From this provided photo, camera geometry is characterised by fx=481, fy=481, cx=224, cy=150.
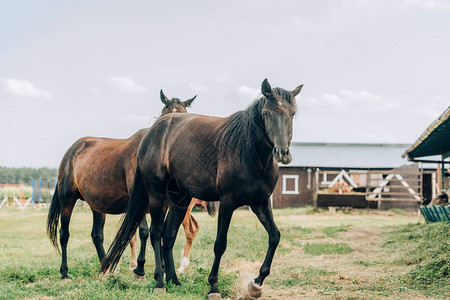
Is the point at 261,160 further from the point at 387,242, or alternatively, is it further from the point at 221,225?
the point at 387,242

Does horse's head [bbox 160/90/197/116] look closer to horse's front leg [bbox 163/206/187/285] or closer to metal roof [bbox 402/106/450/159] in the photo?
horse's front leg [bbox 163/206/187/285]

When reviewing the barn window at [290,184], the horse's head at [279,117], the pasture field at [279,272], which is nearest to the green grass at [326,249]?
the pasture field at [279,272]

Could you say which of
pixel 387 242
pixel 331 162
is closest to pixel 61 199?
pixel 387 242

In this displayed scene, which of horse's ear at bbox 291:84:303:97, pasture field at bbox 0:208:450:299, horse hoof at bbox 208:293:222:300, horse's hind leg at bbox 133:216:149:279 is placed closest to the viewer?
horse hoof at bbox 208:293:222:300

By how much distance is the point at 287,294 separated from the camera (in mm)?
5801

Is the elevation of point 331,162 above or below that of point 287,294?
above

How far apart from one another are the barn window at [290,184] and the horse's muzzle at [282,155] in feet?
92.8

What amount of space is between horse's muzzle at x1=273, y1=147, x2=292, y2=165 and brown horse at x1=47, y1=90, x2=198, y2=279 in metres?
2.62

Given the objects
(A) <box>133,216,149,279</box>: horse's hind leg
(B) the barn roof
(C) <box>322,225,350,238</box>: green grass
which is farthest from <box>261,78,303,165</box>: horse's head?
(B) the barn roof

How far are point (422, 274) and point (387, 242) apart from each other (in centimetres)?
478

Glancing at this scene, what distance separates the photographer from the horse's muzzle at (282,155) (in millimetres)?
4534

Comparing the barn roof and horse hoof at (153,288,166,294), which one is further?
the barn roof

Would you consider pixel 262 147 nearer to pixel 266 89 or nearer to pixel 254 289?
pixel 266 89

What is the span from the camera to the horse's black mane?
505 cm
